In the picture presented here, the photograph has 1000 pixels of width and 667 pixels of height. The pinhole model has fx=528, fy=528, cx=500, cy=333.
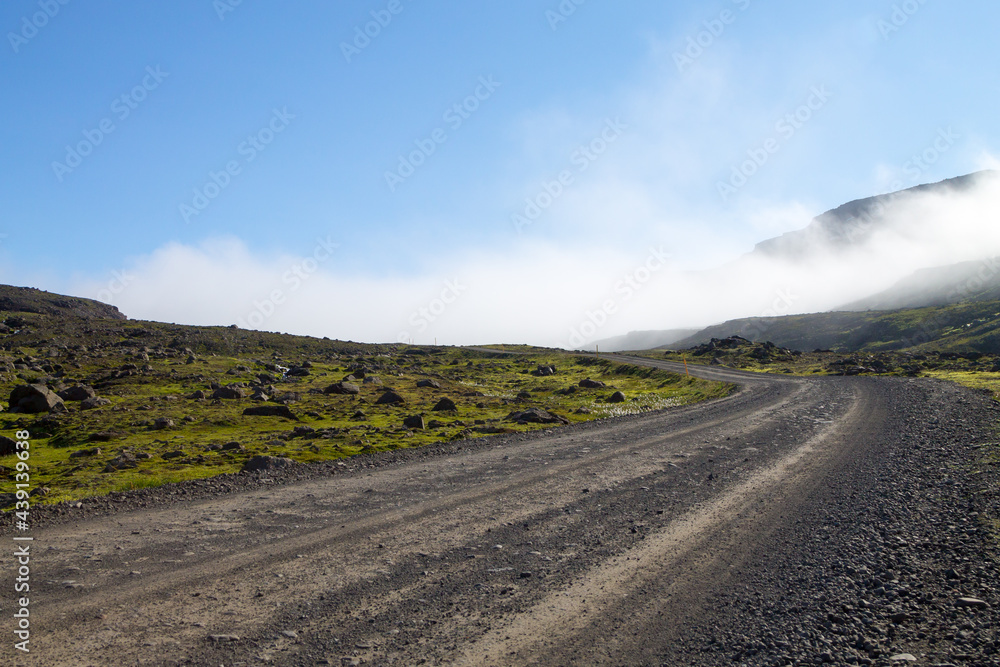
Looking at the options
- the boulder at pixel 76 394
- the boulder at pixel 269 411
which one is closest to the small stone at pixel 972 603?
the boulder at pixel 269 411

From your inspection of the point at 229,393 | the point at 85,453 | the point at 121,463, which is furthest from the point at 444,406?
the point at 121,463

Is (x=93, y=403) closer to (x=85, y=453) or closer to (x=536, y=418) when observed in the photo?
(x=85, y=453)

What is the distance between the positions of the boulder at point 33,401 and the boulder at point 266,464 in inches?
961

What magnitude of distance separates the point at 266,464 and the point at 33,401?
85.1 ft

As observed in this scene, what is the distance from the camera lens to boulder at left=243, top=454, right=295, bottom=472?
59.6ft

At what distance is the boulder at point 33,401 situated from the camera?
33.1m

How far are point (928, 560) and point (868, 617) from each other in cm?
273

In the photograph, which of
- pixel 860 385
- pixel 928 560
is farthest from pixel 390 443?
pixel 860 385

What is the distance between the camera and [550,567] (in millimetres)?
9180

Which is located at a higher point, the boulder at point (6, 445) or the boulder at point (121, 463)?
the boulder at point (6, 445)

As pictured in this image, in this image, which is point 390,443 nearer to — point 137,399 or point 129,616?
point 129,616

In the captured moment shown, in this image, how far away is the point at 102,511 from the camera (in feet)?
44.0

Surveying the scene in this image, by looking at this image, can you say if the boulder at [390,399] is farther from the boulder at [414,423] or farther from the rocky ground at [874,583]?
the rocky ground at [874,583]

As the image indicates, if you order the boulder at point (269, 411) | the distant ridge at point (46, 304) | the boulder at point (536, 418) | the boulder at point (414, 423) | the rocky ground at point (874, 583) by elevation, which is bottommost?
the rocky ground at point (874, 583)
